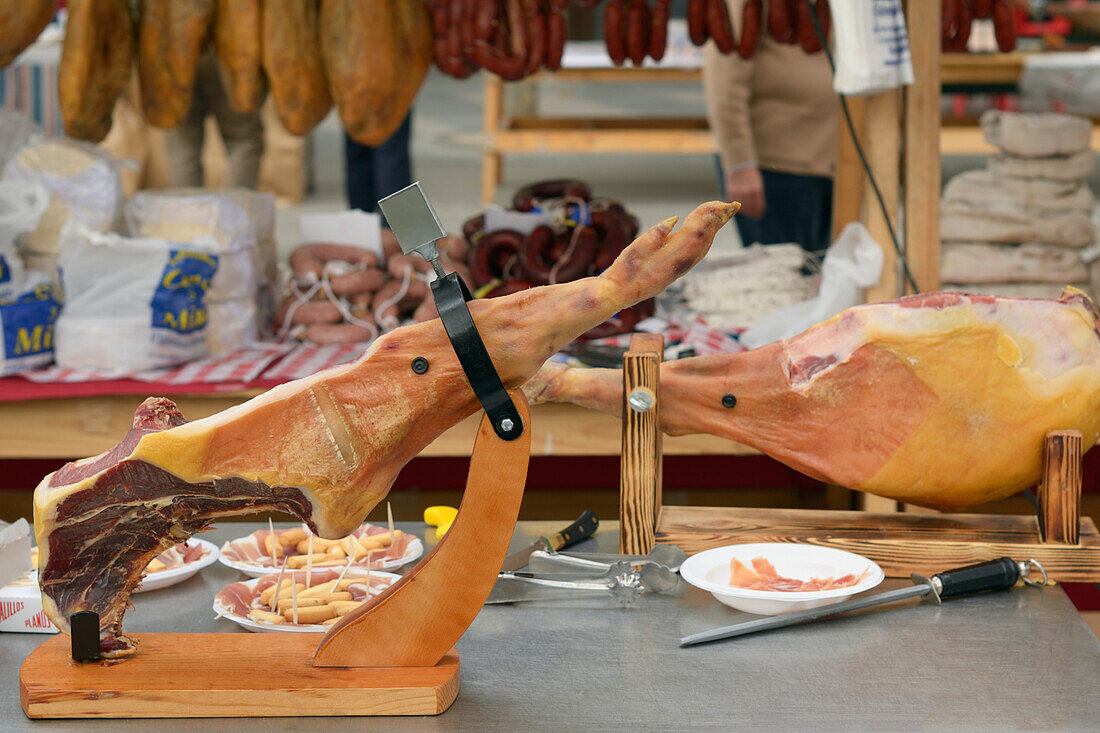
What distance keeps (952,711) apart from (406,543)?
2.95 ft

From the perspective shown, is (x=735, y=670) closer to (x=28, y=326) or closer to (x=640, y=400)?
(x=640, y=400)

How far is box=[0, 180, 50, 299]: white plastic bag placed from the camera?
124 inches

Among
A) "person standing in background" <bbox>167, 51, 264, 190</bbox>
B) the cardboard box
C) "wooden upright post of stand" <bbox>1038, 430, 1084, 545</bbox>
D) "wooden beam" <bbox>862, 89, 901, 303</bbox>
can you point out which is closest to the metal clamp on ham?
the cardboard box

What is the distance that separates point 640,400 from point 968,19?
6.57 feet

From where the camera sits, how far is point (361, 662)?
139 cm

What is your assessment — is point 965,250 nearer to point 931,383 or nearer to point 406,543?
point 931,383

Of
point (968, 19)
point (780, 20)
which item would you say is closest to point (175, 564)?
point (780, 20)

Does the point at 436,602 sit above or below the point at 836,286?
below

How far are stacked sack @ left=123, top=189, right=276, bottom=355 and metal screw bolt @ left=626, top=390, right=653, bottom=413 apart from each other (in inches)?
77.7

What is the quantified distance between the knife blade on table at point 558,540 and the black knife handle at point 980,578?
0.57 metres

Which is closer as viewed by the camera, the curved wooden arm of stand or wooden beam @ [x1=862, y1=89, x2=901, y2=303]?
the curved wooden arm of stand

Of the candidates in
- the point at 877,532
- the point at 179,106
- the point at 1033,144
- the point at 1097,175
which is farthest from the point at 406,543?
the point at 1097,175

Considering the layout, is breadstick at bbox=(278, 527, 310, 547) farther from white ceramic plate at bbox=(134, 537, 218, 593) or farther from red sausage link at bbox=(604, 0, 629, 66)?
red sausage link at bbox=(604, 0, 629, 66)

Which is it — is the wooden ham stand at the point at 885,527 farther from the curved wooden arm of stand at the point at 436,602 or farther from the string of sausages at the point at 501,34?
the string of sausages at the point at 501,34
